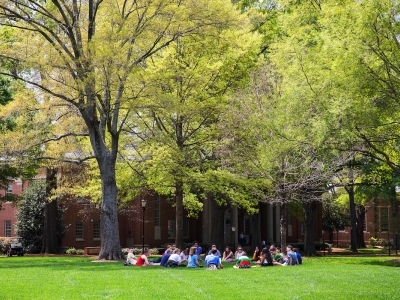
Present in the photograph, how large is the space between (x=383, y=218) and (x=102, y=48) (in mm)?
53758

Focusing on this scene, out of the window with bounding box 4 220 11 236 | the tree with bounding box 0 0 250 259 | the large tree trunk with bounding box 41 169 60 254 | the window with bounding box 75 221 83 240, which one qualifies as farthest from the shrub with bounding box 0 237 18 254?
the tree with bounding box 0 0 250 259

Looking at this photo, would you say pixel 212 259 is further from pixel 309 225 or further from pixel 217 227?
pixel 309 225

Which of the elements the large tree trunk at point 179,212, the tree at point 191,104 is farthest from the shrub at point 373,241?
the large tree trunk at point 179,212

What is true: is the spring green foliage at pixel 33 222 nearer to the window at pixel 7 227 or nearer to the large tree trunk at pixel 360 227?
the window at pixel 7 227

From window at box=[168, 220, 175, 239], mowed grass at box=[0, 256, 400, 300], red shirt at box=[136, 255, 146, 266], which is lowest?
mowed grass at box=[0, 256, 400, 300]

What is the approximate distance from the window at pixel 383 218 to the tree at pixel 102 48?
47751 mm

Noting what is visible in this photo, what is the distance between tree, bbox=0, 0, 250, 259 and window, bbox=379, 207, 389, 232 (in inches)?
1880

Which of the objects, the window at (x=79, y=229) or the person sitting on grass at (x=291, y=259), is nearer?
the person sitting on grass at (x=291, y=259)

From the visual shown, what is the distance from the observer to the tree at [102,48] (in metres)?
27.9

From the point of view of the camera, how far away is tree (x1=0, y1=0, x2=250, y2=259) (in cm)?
2794

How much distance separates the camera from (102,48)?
88.0ft

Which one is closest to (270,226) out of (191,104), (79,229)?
(79,229)

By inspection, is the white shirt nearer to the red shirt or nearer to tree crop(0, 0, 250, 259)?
the red shirt

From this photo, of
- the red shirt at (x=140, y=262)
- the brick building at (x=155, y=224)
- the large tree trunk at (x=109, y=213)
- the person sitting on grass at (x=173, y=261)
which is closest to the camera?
the person sitting on grass at (x=173, y=261)
